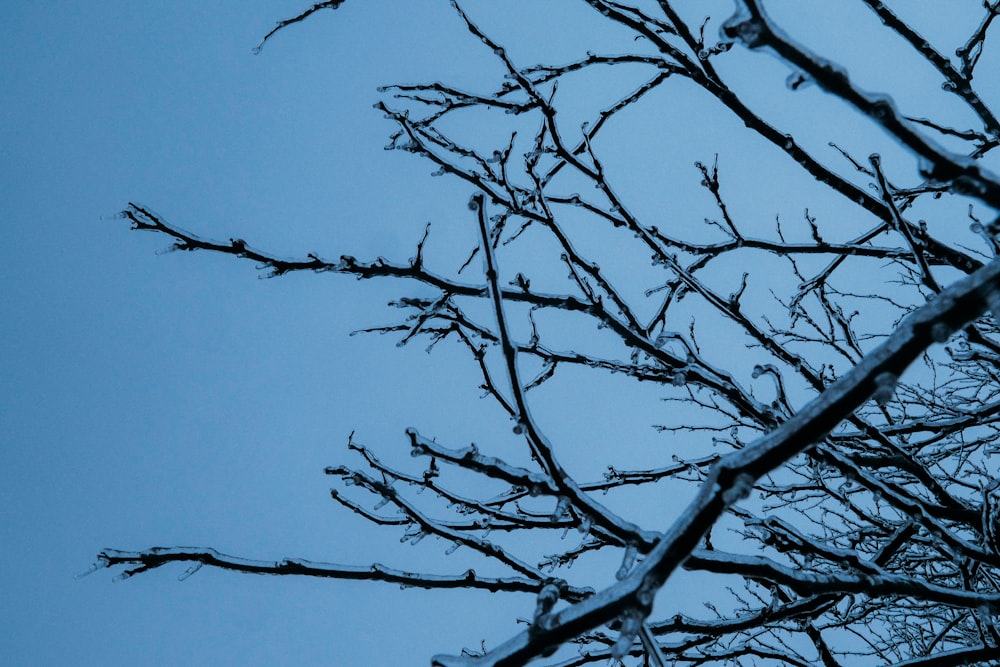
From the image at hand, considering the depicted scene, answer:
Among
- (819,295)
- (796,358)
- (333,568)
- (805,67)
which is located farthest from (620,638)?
(819,295)

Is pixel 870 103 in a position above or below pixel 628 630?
above

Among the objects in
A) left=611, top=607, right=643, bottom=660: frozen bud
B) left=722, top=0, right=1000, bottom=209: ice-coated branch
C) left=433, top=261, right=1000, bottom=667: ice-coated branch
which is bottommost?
left=611, top=607, right=643, bottom=660: frozen bud

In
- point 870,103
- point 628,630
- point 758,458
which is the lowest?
point 628,630

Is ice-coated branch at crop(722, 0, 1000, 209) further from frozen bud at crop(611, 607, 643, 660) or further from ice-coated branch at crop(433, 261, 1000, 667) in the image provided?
frozen bud at crop(611, 607, 643, 660)

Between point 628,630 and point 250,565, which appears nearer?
point 628,630

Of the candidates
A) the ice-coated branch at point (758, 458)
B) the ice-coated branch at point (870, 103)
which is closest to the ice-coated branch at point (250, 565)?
the ice-coated branch at point (758, 458)

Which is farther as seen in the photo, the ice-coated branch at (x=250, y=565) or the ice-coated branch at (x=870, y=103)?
the ice-coated branch at (x=250, y=565)

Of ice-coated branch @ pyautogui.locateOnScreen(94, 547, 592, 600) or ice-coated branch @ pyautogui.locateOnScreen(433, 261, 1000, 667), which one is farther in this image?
ice-coated branch @ pyautogui.locateOnScreen(94, 547, 592, 600)

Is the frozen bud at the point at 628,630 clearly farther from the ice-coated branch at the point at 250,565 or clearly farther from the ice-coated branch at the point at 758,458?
the ice-coated branch at the point at 250,565

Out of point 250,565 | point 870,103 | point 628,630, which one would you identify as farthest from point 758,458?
point 250,565

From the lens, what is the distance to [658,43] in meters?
2.52

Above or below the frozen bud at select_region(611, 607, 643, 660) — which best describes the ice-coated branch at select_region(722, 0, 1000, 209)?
above

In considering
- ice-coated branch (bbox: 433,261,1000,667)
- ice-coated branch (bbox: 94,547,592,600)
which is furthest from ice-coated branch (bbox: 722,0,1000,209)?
ice-coated branch (bbox: 94,547,592,600)

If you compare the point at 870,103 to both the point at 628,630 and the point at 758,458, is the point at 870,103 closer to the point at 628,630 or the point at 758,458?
the point at 758,458
